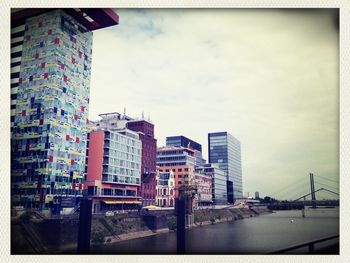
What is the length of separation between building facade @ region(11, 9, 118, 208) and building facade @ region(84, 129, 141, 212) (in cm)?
553

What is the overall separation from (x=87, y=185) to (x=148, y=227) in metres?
9.31

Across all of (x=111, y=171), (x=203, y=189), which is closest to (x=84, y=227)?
(x=111, y=171)

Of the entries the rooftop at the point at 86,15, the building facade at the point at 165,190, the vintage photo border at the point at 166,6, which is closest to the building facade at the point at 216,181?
the building facade at the point at 165,190

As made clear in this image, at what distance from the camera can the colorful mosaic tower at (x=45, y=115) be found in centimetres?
3338

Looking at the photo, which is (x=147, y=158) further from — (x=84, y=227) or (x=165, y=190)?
(x=84, y=227)

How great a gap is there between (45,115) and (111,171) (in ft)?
42.2

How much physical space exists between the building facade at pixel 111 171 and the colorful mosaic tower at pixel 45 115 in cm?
565

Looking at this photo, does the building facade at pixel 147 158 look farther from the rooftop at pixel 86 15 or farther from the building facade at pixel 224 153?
the building facade at pixel 224 153

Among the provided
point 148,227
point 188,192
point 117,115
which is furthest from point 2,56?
point 188,192

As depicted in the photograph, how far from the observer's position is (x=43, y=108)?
3416 cm

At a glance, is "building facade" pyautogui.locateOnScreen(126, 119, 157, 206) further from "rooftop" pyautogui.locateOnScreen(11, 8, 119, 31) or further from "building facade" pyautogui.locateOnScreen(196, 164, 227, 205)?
"building facade" pyautogui.locateOnScreen(196, 164, 227, 205)

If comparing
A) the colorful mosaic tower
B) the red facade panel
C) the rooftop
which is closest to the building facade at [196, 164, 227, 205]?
the red facade panel

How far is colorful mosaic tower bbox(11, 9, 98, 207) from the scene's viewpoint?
1314 inches
